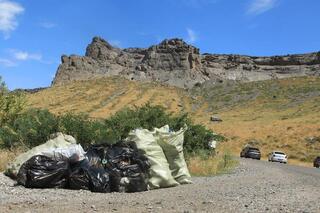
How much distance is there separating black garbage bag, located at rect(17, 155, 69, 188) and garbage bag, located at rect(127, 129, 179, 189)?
1978 mm

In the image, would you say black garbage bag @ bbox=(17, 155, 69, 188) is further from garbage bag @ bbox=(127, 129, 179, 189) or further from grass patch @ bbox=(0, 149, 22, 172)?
grass patch @ bbox=(0, 149, 22, 172)

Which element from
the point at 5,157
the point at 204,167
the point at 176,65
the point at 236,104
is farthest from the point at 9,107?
the point at 176,65

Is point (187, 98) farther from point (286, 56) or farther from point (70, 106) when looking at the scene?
point (286, 56)

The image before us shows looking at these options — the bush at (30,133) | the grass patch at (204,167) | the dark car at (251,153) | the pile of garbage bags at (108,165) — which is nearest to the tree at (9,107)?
the bush at (30,133)

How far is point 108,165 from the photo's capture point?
12.4 metres

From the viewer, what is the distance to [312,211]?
342 inches

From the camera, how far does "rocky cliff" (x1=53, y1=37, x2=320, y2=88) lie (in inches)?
4951

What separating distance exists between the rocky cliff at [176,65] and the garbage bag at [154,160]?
336ft

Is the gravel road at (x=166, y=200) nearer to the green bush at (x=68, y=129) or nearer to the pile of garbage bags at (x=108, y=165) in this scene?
the pile of garbage bags at (x=108, y=165)

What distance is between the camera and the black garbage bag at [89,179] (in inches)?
459

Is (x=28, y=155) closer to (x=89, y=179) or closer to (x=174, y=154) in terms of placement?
(x=89, y=179)

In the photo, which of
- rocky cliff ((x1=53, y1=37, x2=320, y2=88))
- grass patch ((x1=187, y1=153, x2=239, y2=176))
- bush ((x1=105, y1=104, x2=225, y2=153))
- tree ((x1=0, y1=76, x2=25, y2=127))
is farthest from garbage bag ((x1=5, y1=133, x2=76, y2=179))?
rocky cliff ((x1=53, y1=37, x2=320, y2=88))

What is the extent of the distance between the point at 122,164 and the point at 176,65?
11695 centimetres

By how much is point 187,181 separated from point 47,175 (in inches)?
149
